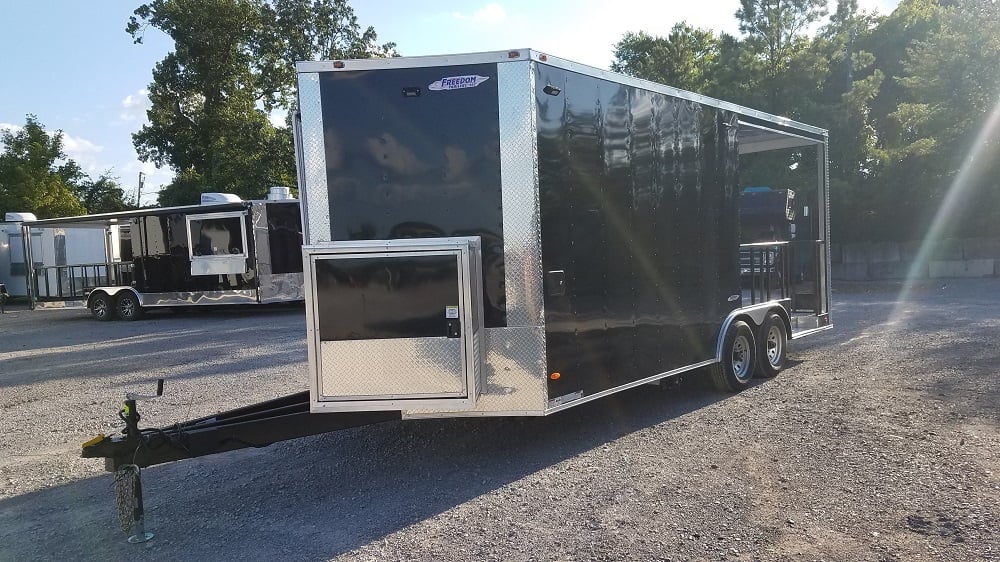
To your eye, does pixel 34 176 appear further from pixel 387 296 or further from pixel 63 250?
pixel 387 296

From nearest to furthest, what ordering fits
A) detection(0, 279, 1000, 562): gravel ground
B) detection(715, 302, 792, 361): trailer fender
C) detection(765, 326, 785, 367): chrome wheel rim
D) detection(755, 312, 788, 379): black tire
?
detection(0, 279, 1000, 562): gravel ground
detection(715, 302, 792, 361): trailer fender
detection(755, 312, 788, 379): black tire
detection(765, 326, 785, 367): chrome wheel rim

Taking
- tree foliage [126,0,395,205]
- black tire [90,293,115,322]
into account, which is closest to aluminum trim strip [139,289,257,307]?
black tire [90,293,115,322]

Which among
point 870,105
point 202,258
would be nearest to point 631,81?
point 202,258

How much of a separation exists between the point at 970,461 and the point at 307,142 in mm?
5072

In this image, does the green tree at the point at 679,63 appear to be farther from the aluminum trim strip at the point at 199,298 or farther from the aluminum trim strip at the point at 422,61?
the aluminum trim strip at the point at 422,61

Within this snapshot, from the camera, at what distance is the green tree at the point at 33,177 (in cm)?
2977

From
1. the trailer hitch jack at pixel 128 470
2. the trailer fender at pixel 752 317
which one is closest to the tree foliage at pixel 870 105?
the trailer fender at pixel 752 317

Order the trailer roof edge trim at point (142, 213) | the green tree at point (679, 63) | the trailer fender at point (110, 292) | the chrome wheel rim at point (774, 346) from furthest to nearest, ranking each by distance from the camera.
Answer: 1. the green tree at point (679, 63)
2. the trailer fender at point (110, 292)
3. the trailer roof edge trim at point (142, 213)
4. the chrome wheel rim at point (774, 346)

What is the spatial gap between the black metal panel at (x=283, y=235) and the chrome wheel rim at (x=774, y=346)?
10.6 metres

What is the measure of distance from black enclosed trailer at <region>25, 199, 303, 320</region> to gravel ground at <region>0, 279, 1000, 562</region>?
6929mm

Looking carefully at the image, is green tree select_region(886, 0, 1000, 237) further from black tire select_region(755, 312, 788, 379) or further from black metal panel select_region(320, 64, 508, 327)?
black metal panel select_region(320, 64, 508, 327)

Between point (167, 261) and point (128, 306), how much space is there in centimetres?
186

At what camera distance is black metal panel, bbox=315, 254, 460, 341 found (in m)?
4.43

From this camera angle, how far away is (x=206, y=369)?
9.70 metres
